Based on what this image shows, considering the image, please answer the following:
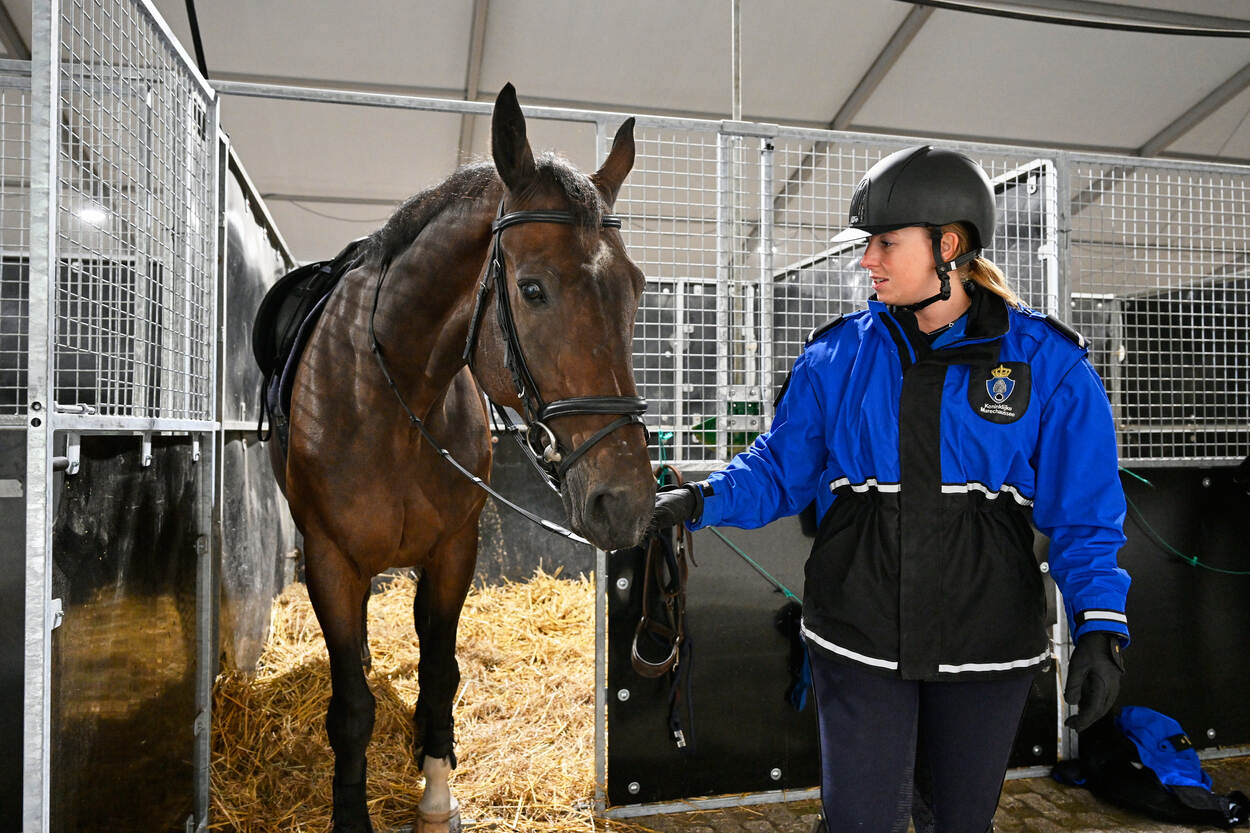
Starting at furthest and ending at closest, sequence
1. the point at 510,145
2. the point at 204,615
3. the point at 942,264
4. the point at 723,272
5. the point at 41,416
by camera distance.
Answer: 1. the point at 723,272
2. the point at 204,615
3. the point at 510,145
4. the point at 942,264
5. the point at 41,416

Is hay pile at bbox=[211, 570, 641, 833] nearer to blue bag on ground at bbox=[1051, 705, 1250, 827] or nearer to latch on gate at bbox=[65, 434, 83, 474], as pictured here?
latch on gate at bbox=[65, 434, 83, 474]

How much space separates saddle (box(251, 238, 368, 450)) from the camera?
7.66 feet

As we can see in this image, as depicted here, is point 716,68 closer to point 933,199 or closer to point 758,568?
point 758,568

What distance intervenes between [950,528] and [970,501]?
65 millimetres

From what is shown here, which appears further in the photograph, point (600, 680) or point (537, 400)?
point (600, 680)

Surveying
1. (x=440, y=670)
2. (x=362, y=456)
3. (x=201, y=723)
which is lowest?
(x=201, y=723)

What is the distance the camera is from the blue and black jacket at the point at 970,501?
138 cm

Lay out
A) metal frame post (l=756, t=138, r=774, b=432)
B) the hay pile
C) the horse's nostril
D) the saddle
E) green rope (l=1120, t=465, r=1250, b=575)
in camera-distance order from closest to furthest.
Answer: the horse's nostril, the saddle, the hay pile, metal frame post (l=756, t=138, r=774, b=432), green rope (l=1120, t=465, r=1250, b=575)

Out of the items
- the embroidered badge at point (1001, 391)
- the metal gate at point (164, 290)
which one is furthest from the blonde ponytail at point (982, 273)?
the metal gate at point (164, 290)

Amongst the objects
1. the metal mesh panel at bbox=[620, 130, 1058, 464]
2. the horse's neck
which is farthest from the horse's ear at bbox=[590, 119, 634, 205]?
the metal mesh panel at bbox=[620, 130, 1058, 464]

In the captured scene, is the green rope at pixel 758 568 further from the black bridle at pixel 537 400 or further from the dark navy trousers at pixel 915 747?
the dark navy trousers at pixel 915 747

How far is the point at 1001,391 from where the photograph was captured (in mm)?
1418

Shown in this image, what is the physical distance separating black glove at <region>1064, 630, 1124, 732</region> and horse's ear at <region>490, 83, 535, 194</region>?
4.54ft

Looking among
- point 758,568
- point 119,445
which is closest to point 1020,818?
point 758,568
